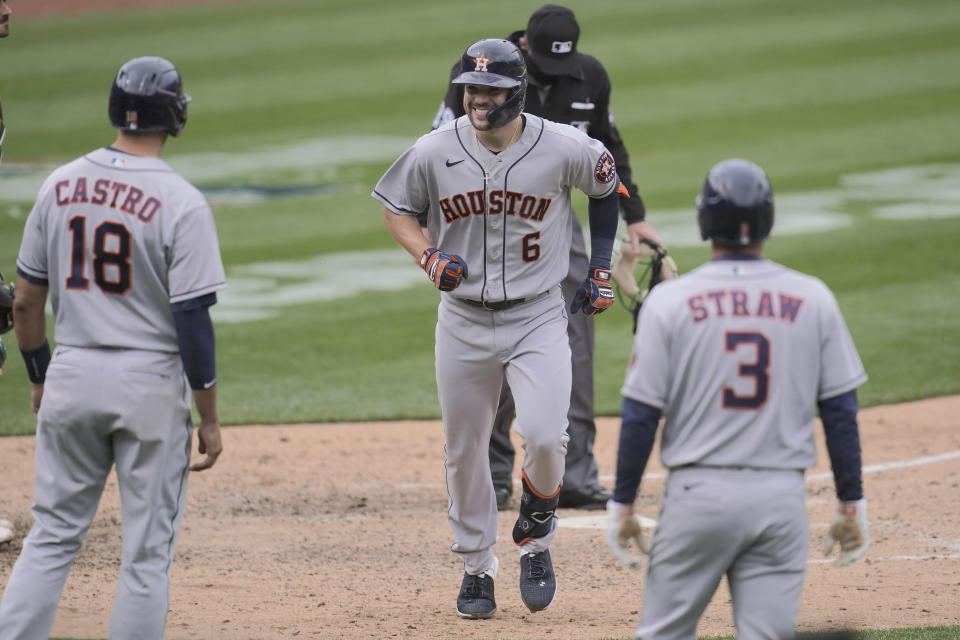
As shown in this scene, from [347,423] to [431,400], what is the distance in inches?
28.3

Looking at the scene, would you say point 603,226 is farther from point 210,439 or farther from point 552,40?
point 210,439

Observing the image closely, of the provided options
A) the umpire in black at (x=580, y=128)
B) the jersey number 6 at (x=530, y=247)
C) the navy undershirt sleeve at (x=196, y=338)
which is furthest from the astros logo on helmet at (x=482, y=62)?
the navy undershirt sleeve at (x=196, y=338)

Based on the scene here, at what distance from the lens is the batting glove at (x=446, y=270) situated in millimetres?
4809

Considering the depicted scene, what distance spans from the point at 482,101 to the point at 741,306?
181 cm

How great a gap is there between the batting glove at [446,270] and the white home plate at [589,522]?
1950 millimetres

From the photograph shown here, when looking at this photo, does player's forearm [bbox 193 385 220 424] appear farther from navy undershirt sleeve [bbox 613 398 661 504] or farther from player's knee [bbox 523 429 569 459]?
player's knee [bbox 523 429 569 459]

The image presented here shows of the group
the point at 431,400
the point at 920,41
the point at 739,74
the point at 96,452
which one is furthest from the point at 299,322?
the point at 920,41

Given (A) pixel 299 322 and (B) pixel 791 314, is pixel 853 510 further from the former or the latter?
(A) pixel 299 322

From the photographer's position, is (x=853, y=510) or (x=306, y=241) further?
(x=306, y=241)

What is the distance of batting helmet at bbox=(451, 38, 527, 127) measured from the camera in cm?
490

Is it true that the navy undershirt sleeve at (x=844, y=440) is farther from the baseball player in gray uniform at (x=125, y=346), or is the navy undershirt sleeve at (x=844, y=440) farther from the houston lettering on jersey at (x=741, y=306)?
the baseball player in gray uniform at (x=125, y=346)

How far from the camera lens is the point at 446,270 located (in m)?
4.81

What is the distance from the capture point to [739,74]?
19.4 meters

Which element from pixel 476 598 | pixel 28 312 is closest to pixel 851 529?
pixel 476 598
